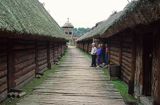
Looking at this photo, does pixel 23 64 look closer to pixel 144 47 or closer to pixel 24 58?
pixel 24 58

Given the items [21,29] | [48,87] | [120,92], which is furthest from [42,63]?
[21,29]

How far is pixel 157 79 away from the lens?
836cm

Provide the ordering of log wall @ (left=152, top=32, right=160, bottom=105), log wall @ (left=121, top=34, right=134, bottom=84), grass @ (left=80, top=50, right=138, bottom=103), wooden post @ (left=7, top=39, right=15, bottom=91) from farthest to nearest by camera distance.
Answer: log wall @ (left=121, top=34, right=134, bottom=84)
wooden post @ (left=7, top=39, right=15, bottom=91)
grass @ (left=80, top=50, right=138, bottom=103)
log wall @ (left=152, top=32, right=160, bottom=105)

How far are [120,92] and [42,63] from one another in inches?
291

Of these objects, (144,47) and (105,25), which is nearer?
(144,47)

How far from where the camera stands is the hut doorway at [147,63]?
1017 centimetres

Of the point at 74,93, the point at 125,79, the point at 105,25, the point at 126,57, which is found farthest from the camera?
the point at 105,25

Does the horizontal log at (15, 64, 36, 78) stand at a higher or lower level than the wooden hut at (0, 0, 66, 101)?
lower

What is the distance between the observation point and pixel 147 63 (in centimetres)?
1030

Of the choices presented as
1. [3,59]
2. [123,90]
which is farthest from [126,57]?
[3,59]

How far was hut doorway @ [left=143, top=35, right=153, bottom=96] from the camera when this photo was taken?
400 inches

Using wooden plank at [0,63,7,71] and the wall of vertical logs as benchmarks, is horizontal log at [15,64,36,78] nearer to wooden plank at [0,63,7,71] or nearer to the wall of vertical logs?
the wall of vertical logs

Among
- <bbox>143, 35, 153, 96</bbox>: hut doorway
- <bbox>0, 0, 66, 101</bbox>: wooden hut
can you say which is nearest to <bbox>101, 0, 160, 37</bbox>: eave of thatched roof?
<bbox>143, 35, 153, 96</bbox>: hut doorway

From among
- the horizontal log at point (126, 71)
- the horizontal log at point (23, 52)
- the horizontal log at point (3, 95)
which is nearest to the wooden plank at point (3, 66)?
the horizontal log at point (3, 95)
